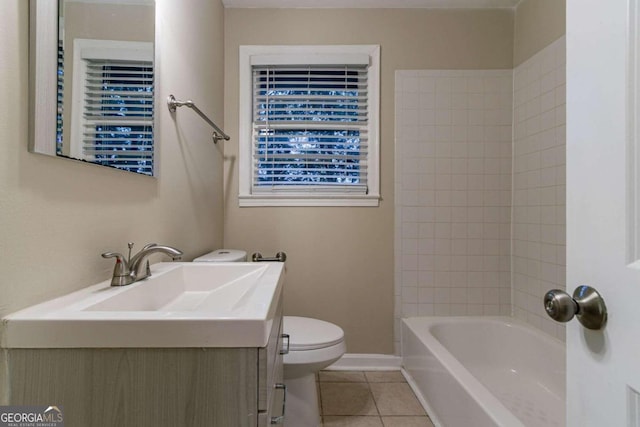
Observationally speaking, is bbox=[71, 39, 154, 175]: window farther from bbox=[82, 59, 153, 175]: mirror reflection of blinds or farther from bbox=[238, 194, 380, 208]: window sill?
bbox=[238, 194, 380, 208]: window sill

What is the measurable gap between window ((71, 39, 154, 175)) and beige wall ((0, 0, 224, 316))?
54mm

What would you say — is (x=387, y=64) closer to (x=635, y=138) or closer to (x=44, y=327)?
(x=635, y=138)

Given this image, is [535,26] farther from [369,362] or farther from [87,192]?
[87,192]

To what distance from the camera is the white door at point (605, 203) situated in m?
0.43

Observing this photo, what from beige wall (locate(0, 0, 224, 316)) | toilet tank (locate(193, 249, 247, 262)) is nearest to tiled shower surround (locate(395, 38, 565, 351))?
toilet tank (locate(193, 249, 247, 262))

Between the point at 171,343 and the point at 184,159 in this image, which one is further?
the point at 184,159

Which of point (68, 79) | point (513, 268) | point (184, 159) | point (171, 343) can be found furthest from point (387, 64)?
point (171, 343)

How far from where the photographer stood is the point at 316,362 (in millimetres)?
1362

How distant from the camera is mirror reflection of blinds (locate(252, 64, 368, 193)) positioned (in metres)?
2.10

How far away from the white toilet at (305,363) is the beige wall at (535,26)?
81.5 inches

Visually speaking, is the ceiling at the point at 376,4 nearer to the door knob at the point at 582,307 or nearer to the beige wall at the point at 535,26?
the beige wall at the point at 535,26

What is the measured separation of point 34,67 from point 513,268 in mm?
2477

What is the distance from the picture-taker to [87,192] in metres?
0.79

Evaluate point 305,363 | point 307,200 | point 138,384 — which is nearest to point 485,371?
point 305,363
